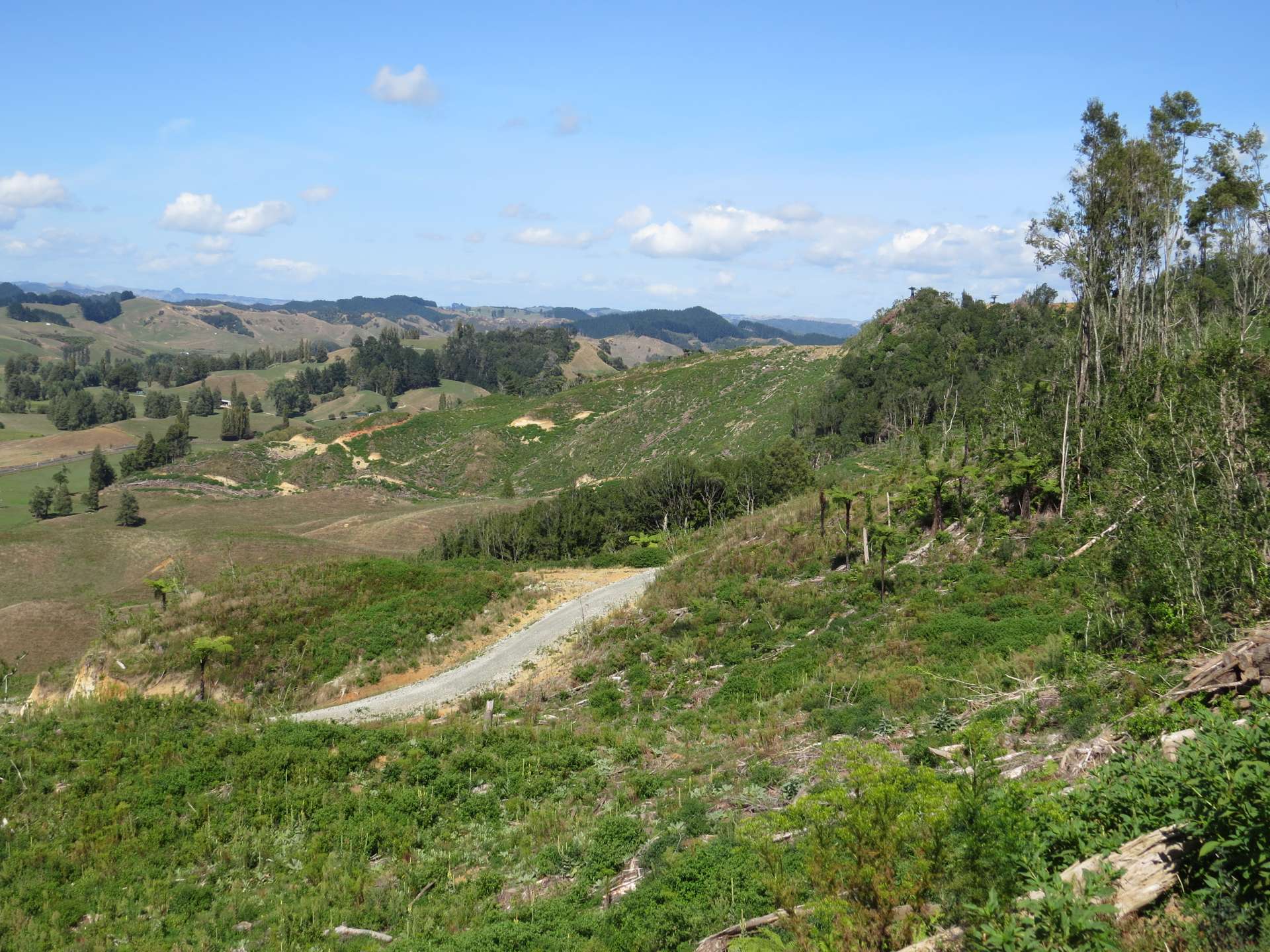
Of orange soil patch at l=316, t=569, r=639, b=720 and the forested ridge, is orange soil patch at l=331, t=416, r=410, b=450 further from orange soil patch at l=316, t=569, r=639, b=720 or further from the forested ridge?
the forested ridge

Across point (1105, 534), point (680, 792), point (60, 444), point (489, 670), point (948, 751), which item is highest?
point (1105, 534)

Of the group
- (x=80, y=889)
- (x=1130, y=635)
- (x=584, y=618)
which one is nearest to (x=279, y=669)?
(x=584, y=618)

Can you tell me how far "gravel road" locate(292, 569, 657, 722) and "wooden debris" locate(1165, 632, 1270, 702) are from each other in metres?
15.0

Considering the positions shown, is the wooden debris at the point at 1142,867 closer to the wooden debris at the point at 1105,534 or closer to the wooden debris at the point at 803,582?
the wooden debris at the point at 1105,534

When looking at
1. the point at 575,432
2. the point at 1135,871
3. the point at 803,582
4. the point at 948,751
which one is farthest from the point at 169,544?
the point at 1135,871

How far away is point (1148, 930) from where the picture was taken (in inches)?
211

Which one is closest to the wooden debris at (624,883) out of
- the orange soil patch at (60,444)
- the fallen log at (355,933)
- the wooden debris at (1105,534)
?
the fallen log at (355,933)

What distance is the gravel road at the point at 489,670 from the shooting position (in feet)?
68.7

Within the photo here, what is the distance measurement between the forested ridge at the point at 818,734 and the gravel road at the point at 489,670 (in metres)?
1.42

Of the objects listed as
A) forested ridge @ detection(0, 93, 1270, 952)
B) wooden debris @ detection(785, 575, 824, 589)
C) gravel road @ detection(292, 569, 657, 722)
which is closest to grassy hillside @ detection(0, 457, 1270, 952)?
forested ridge @ detection(0, 93, 1270, 952)

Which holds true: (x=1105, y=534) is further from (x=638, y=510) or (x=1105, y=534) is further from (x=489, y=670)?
(x=638, y=510)

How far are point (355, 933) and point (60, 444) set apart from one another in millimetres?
156577

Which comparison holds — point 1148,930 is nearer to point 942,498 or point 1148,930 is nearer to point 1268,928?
point 1268,928

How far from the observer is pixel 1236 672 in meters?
8.32
